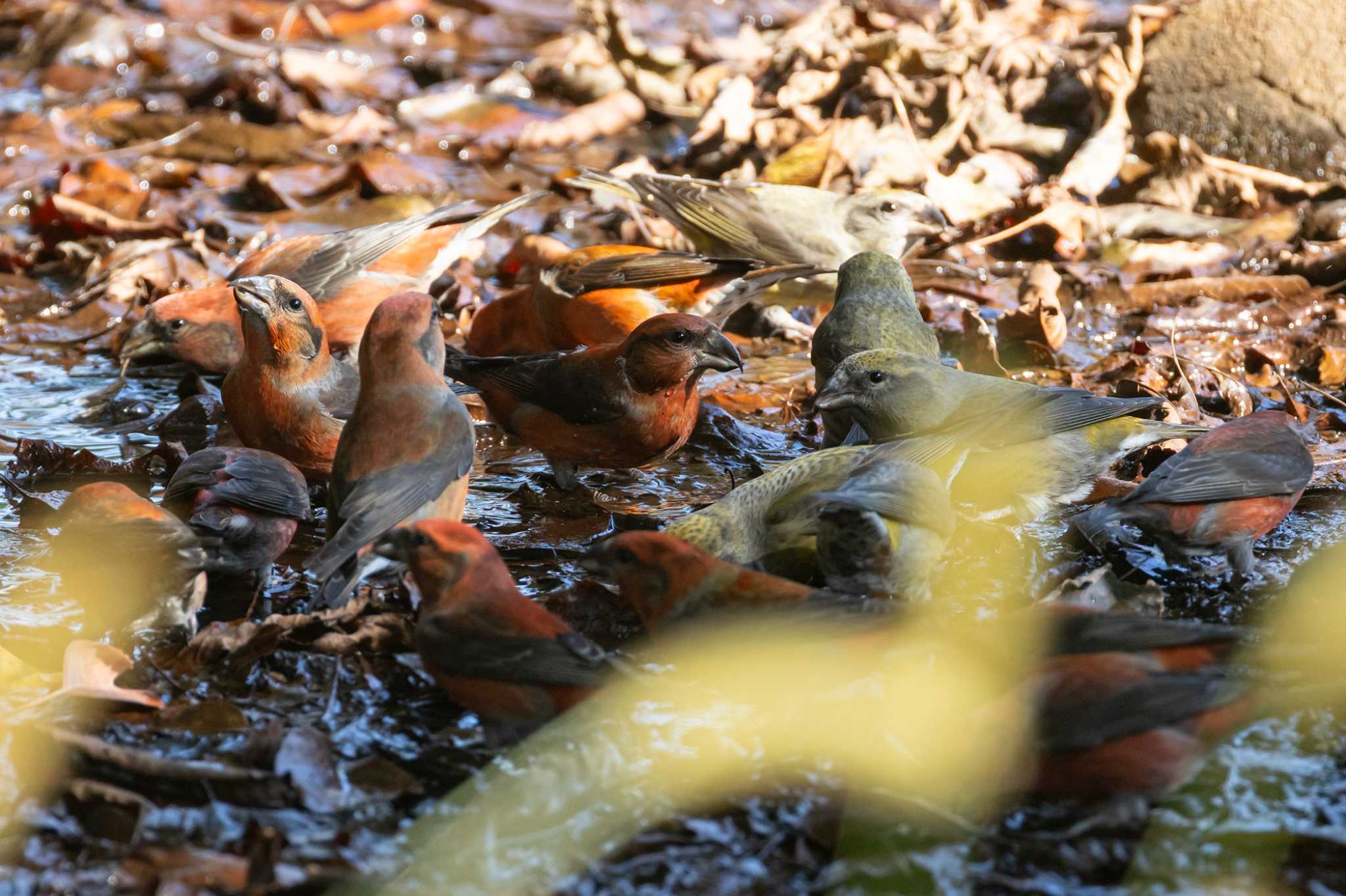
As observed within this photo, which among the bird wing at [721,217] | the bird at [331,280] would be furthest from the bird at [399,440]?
the bird wing at [721,217]

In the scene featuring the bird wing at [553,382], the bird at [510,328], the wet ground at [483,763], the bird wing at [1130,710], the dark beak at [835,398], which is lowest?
the bird at [510,328]

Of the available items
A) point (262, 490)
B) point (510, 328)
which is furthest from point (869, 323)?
point (262, 490)

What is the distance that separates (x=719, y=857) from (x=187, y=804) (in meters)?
1.26

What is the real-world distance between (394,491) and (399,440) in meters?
0.23

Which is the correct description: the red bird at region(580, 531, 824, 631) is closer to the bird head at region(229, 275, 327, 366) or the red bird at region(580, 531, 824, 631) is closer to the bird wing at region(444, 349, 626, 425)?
the bird wing at region(444, 349, 626, 425)

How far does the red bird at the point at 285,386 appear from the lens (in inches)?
200

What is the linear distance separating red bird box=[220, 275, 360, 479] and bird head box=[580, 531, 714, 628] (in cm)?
184

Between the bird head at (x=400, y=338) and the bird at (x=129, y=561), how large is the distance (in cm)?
89

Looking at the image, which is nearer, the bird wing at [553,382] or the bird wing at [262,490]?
the bird wing at [262,490]

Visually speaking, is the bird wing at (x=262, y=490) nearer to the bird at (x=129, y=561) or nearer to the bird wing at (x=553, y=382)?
the bird at (x=129, y=561)

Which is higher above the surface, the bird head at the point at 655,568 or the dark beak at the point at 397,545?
the dark beak at the point at 397,545

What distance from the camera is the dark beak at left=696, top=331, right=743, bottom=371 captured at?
5164 millimetres

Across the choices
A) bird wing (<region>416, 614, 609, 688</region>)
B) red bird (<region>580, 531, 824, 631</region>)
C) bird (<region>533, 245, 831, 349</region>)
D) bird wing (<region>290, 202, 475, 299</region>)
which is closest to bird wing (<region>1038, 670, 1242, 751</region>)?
red bird (<region>580, 531, 824, 631</region>)

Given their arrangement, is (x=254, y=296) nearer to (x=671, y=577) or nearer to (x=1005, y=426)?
(x=671, y=577)
